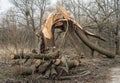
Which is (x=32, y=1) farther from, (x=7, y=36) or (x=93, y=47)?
(x=7, y=36)

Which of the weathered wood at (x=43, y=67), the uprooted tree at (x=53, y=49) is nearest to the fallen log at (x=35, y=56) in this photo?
the uprooted tree at (x=53, y=49)

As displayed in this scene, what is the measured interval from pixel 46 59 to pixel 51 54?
337 mm

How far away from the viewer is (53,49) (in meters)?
15.2

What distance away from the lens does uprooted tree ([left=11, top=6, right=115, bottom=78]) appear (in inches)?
521

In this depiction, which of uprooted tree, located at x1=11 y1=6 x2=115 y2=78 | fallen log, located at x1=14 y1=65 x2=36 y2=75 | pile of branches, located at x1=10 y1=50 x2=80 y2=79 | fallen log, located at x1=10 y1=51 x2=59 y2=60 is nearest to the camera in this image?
fallen log, located at x1=14 y1=65 x2=36 y2=75

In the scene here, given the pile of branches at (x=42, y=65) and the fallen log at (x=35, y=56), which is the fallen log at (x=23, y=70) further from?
the fallen log at (x=35, y=56)

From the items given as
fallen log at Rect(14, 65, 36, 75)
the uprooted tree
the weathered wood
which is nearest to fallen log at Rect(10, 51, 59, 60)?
the uprooted tree

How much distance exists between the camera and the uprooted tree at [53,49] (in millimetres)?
13242

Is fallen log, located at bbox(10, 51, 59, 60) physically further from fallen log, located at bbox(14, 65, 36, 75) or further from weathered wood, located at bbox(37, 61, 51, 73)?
fallen log, located at bbox(14, 65, 36, 75)

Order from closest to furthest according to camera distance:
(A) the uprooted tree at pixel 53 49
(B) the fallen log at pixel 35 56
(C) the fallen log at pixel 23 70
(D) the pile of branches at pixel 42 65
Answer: (C) the fallen log at pixel 23 70 < (D) the pile of branches at pixel 42 65 < (A) the uprooted tree at pixel 53 49 < (B) the fallen log at pixel 35 56

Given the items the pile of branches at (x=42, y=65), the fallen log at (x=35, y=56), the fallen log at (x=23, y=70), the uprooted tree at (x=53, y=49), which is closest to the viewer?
the fallen log at (x=23, y=70)

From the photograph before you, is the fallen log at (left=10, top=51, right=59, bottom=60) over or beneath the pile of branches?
over

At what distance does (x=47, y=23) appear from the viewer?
17.8 m

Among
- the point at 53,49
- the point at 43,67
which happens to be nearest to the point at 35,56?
the point at 43,67
